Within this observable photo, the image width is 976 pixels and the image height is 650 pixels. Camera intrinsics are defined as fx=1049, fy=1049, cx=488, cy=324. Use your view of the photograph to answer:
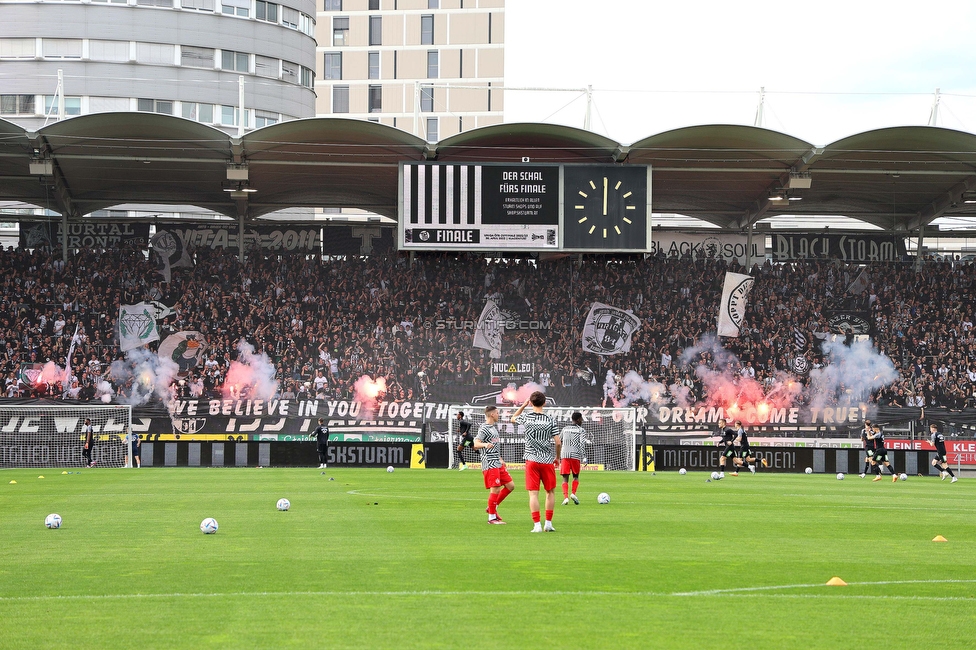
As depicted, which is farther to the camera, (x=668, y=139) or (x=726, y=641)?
(x=668, y=139)

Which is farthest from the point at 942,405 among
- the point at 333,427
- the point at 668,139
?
the point at 333,427

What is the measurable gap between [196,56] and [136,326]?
36068 mm

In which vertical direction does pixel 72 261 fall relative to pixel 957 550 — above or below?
above

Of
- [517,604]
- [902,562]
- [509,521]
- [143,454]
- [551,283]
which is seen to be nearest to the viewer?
[517,604]

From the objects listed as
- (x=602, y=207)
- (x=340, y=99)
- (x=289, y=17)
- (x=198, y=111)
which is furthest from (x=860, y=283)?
(x=340, y=99)

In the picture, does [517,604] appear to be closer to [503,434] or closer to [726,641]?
[726,641]

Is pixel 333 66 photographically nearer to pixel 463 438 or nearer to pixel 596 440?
pixel 596 440

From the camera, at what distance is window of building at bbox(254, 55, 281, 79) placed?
254ft

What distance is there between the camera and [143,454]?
3806 centimetres

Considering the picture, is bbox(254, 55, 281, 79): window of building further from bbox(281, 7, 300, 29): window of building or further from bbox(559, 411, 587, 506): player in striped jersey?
bbox(559, 411, 587, 506): player in striped jersey

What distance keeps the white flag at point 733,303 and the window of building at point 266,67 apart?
43.3 meters

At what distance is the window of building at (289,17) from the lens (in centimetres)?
7894

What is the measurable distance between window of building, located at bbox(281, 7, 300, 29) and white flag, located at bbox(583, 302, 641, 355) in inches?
1712

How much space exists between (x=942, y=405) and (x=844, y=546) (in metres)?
33.1
